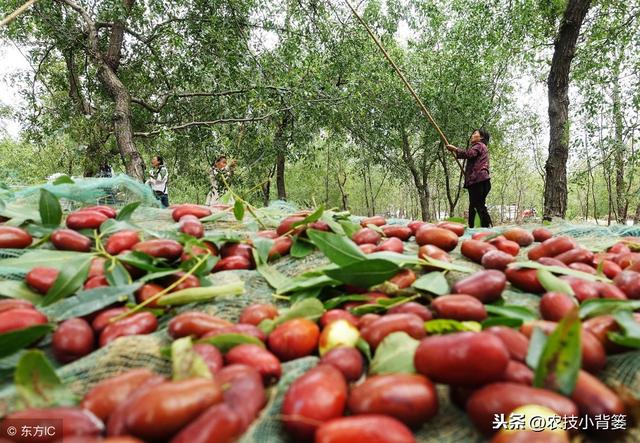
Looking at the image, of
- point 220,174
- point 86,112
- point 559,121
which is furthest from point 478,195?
point 86,112

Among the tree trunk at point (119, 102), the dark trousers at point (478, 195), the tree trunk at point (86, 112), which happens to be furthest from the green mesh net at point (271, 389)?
the tree trunk at point (86, 112)

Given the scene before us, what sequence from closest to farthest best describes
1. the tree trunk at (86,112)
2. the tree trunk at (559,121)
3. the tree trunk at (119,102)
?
1. the tree trunk at (559,121)
2. the tree trunk at (119,102)
3. the tree trunk at (86,112)

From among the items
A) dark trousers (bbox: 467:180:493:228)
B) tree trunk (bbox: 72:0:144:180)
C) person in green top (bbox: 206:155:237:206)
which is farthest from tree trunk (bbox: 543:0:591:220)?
tree trunk (bbox: 72:0:144:180)

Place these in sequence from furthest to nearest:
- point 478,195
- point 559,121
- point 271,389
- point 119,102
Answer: point 119,102, point 478,195, point 559,121, point 271,389

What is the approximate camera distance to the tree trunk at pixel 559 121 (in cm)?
436

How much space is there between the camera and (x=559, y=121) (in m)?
4.53

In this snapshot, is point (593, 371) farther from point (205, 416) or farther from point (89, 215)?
point (89, 215)

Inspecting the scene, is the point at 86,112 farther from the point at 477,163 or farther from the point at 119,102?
the point at 477,163

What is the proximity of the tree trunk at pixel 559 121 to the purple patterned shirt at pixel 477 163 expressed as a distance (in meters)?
0.67

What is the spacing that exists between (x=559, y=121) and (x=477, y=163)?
39.7 inches

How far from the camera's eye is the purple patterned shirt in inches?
183

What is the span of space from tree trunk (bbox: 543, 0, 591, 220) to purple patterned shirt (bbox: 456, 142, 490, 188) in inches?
26.6

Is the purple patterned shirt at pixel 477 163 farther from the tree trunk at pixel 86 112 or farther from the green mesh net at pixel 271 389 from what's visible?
the tree trunk at pixel 86 112

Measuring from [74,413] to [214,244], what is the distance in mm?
826
